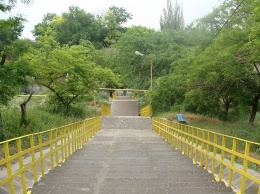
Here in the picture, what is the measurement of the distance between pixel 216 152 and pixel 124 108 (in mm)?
27074

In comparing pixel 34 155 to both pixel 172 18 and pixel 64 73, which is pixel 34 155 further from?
pixel 172 18

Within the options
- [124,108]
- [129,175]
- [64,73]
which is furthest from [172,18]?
[129,175]

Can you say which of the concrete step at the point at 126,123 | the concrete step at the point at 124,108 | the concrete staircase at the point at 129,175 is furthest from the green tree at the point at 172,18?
the concrete staircase at the point at 129,175

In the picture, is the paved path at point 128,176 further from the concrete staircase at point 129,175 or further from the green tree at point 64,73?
the green tree at point 64,73

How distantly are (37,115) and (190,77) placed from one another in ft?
29.3

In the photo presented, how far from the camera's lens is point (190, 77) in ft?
60.6

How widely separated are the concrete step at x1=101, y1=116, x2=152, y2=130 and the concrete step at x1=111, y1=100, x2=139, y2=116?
8.73 m

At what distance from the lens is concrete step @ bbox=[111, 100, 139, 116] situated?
109ft

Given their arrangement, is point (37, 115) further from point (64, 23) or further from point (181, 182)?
point (64, 23)

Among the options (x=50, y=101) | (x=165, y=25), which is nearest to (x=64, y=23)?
(x=165, y=25)

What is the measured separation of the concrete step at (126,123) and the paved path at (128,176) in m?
13.1

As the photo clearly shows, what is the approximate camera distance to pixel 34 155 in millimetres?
6145

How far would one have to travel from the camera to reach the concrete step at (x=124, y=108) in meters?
33.4

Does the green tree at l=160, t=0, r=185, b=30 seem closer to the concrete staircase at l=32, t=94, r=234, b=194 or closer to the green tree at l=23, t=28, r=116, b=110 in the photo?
the green tree at l=23, t=28, r=116, b=110
